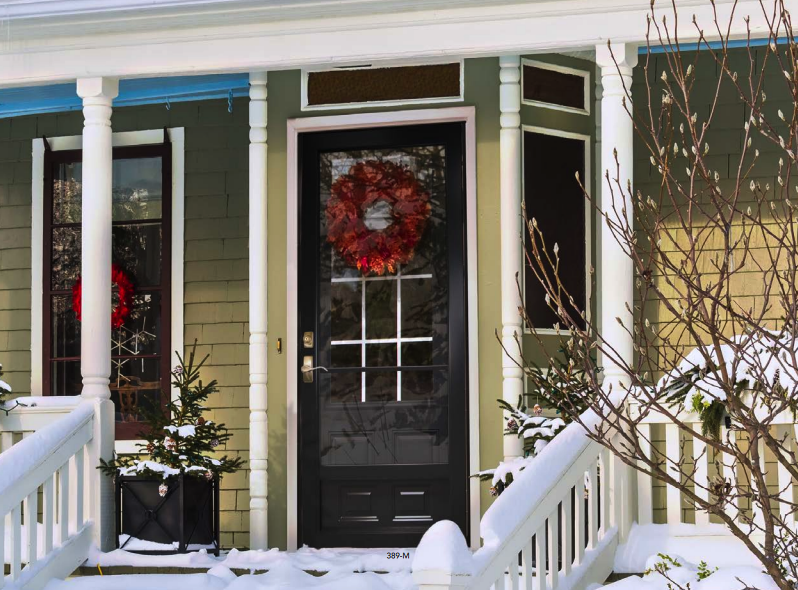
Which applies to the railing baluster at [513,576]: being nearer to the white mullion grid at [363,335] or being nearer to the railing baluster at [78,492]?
the railing baluster at [78,492]

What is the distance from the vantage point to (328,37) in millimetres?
5320

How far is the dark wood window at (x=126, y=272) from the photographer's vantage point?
6.71m

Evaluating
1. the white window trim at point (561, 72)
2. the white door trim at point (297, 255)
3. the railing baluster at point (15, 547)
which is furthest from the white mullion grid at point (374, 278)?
the railing baluster at point (15, 547)

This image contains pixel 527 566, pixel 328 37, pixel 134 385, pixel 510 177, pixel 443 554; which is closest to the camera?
pixel 443 554

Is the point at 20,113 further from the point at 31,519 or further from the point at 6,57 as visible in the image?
the point at 31,519

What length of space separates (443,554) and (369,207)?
314 cm

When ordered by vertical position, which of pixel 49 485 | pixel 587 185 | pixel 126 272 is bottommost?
pixel 49 485

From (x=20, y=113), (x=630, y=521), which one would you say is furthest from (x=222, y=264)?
(x=630, y=521)

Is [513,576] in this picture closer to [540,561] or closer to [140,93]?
[540,561]

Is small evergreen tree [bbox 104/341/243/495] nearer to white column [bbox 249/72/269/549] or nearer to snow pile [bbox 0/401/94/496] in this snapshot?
snow pile [bbox 0/401/94/496]

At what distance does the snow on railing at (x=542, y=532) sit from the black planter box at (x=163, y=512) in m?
1.84

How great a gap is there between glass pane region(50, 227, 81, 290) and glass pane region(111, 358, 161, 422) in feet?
2.16

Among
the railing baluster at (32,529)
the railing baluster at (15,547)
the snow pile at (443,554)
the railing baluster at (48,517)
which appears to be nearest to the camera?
the snow pile at (443,554)

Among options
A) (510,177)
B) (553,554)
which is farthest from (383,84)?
(553,554)
